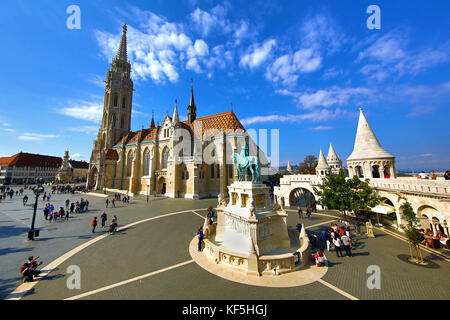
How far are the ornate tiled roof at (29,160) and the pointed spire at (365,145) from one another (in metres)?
88.3

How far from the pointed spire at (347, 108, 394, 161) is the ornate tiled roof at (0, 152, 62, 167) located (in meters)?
88.3

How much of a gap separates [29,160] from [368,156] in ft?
297

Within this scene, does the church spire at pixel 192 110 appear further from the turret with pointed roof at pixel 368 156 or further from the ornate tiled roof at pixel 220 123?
the turret with pointed roof at pixel 368 156

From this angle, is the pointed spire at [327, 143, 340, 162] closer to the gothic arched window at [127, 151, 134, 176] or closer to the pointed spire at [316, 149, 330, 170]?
the pointed spire at [316, 149, 330, 170]

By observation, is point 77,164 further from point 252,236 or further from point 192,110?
point 252,236

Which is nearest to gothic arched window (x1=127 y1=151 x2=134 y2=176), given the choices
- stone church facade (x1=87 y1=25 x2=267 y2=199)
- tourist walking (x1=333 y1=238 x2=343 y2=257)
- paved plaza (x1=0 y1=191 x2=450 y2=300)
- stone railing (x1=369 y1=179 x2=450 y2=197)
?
stone church facade (x1=87 y1=25 x2=267 y2=199)

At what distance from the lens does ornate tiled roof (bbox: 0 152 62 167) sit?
172 feet

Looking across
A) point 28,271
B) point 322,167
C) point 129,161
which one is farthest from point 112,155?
point 322,167

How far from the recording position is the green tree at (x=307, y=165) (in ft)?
135

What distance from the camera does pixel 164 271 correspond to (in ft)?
21.2

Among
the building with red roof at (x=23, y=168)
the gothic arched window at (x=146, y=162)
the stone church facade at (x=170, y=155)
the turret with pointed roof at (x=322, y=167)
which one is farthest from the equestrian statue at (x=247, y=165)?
the building with red roof at (x=23, y=168)

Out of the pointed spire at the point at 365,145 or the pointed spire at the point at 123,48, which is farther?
the pointed spire at the point at 123,48
